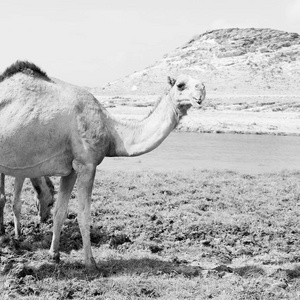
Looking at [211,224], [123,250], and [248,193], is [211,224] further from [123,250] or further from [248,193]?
[248,193]

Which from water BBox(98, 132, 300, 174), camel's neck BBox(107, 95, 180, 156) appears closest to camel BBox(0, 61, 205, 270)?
camel's neck BBox(107, 95, 180, 156)

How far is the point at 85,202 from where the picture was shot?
7.44m

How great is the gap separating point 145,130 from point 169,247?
221cm

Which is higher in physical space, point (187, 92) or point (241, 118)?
point (187, 92)

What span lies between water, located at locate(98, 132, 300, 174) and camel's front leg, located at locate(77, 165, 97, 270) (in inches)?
449

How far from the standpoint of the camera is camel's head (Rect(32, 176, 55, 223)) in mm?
9117

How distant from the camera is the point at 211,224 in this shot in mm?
10047

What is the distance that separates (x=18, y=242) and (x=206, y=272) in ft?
9.51

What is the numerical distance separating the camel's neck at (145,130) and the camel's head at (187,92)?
113 millimetres

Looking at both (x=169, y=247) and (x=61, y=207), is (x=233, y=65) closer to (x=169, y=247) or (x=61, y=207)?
(x=169, y=247)

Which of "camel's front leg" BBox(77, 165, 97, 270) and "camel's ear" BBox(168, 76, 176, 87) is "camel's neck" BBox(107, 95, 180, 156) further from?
"camel's front leg" BBox(77, 165, 97, 270)

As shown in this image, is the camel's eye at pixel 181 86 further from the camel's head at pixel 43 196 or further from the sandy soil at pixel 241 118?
the sandy soil at pixel 241 118

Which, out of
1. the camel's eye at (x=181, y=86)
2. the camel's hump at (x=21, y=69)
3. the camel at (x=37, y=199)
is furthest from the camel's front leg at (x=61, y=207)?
the camel's eye at (x=181, y=86)

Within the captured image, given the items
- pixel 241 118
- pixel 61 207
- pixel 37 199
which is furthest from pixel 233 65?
pixel 61 207
